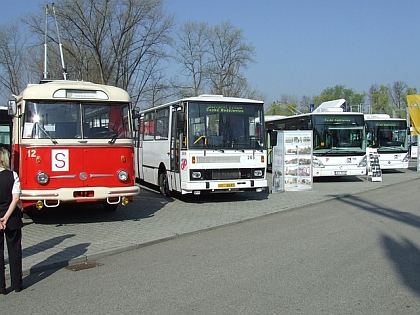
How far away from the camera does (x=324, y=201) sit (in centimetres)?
1526

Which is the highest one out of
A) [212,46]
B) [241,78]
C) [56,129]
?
[212,46]

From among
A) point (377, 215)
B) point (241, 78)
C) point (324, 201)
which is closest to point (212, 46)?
point (241, 78)

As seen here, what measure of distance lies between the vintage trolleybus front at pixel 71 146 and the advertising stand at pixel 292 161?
7.69 meters

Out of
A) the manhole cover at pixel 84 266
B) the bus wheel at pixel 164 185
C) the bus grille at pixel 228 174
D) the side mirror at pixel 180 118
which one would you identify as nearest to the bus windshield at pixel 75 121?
the side mirror at pixel 180 118

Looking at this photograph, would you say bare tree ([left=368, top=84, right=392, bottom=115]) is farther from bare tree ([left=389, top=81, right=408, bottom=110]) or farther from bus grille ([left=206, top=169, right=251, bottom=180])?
bus grille ([left=206, top=169, right=251, bottom=180])

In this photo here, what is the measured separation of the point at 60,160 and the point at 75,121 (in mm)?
919

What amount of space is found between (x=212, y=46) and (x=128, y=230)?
116 feet

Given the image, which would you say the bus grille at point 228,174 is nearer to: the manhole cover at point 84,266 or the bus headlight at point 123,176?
the bus headlight at point 123,176

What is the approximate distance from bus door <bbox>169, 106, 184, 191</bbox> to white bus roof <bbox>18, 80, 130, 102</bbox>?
305 centimetres

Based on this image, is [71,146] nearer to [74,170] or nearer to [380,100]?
[74,170]

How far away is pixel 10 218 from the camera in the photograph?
19.9ft

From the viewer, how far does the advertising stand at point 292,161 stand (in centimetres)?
1728

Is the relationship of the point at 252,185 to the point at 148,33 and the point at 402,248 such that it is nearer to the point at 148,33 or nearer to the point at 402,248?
the point at 402,248

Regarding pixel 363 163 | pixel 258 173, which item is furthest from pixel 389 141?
pixel 258 173
